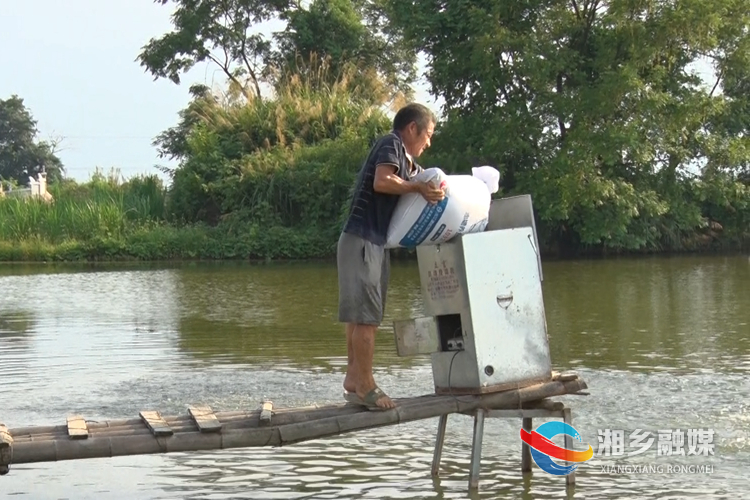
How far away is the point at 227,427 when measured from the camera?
230 inches

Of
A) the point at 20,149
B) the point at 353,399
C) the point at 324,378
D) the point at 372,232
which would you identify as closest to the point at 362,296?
the point at 372,232

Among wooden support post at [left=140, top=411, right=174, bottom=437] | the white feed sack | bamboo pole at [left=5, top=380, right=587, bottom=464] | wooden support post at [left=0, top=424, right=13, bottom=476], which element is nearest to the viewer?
wooden support post at [left=0, top=424, right=13, bottom=476]

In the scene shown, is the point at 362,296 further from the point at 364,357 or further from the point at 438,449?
the point at 438,449

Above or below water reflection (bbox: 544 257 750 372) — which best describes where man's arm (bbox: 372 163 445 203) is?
above

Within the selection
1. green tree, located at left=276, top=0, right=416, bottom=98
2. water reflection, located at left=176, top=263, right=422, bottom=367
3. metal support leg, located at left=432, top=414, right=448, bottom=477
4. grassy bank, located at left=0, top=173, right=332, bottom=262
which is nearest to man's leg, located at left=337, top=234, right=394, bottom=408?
metal support leg, located at left=432, top=414, right=448, bottom=477

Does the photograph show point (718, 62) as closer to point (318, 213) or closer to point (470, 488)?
point (318, 213)

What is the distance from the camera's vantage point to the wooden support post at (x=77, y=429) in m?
5.56

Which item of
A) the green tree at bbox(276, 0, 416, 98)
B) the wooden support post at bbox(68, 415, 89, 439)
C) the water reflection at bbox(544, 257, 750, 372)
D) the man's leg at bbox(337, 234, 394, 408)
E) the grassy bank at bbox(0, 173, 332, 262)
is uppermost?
the green tree at bbox(276, 0, 416, 98)

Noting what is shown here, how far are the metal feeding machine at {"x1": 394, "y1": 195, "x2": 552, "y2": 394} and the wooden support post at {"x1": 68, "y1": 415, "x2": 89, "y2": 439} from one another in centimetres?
167

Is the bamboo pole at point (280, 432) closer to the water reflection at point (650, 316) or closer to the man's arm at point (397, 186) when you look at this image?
the man's arm at point (397, 186)

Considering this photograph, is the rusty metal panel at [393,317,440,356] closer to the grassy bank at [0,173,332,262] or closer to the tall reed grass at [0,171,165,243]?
the grassy bank at [0,173,332,262]

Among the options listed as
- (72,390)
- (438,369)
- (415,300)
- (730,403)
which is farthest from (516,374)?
(415,300)

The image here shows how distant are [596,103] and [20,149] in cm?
3811

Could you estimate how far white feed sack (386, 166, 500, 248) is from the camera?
5.93m
